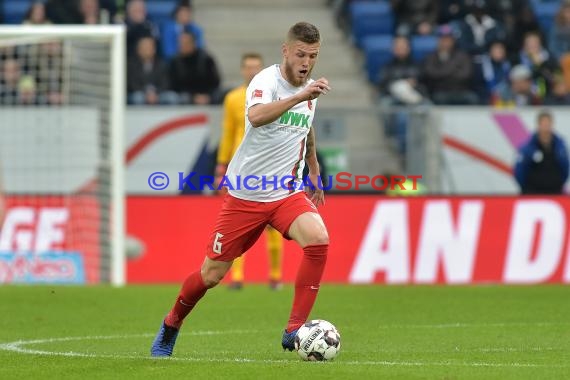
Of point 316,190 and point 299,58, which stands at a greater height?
point 299,58

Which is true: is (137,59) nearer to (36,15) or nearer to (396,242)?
(36,15)

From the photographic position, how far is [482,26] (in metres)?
24.2

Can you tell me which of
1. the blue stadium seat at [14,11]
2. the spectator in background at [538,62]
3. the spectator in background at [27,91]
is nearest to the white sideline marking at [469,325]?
the spectator in background at [27,91]

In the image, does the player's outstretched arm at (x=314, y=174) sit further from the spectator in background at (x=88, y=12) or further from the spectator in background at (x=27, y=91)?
the spectator in background at (x=88, y=12)

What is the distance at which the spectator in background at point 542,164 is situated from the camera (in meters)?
19.9

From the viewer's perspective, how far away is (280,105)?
9117mm

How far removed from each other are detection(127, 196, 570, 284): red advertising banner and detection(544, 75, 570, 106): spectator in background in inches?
109

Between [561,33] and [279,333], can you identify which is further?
[561,33]

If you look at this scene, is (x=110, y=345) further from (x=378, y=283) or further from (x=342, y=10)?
(x=342, y=10)

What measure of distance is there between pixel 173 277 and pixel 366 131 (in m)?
3.38

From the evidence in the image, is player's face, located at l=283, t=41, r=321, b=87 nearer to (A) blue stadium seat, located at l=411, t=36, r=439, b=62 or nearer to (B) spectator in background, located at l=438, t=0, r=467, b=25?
(A) blue stadium seat, located at l=411, t=36, r=439, b=62

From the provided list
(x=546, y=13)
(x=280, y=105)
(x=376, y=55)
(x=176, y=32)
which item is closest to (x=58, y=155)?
(x=176, y=32)

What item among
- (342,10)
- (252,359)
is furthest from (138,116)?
(252,359)

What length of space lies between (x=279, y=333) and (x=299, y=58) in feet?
10.4
